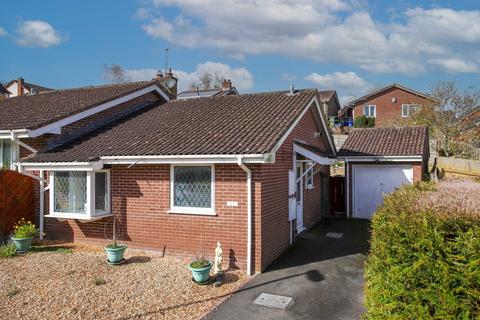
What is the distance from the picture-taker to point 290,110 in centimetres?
1107

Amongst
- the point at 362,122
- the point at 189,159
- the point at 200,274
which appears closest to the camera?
the point at 200,274

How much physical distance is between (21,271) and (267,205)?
19.2ft

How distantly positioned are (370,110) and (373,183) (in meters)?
34.4

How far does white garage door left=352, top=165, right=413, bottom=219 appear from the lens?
606 inches

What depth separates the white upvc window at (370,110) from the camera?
155 ft

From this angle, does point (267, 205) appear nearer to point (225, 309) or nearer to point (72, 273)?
point (225, 309)

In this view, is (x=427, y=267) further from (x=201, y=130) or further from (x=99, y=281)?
(x=201, y=130)

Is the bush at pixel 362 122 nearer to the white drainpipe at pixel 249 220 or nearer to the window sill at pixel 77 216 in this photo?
the white drainpipe at pixel 249 220

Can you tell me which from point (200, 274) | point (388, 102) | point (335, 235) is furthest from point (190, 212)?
point (388, 102)

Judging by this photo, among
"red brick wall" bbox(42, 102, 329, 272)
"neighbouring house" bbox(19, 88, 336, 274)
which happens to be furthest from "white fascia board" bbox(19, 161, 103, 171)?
"red brick wall" bbox(42, 102, 329, 272)

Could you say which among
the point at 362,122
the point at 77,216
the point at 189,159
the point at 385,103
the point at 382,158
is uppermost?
the point at 385,103

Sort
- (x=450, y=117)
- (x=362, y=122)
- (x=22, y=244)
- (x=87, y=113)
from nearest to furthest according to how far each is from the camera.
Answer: (x=22, y=244) < (x=87, y=113) < (x=450, y=117) < (x=362, y=122)

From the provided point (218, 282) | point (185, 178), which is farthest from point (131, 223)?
point (218, 282)

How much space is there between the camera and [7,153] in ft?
41.0
